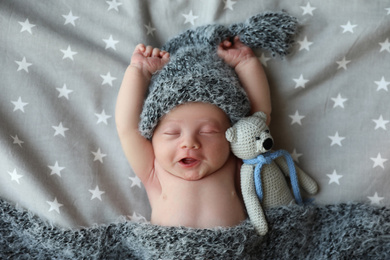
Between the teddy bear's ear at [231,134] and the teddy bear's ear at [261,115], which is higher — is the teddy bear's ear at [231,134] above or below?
below

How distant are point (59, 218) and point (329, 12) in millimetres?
1040

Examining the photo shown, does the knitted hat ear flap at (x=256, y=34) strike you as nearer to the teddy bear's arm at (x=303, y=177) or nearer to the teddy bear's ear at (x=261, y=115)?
the teddy bear's ear at (x=261, y=115)

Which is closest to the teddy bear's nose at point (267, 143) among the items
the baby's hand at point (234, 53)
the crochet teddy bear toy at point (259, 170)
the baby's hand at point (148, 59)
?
the crochet teddy bear toy at point (259, 170)

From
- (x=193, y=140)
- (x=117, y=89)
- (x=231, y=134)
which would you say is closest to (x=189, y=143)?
(x=193, y=140)

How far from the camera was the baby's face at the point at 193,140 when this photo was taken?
122cm

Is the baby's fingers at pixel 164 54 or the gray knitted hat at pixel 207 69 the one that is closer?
the gray knitted hat at pixel 207 69

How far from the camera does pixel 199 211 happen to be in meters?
1.24

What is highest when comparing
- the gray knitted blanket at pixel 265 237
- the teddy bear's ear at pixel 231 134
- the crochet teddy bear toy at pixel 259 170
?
the teddy bear's ear at pixel 231 134

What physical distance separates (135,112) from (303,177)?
0.55 meters

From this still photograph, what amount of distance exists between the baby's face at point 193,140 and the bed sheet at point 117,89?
7.6 inches

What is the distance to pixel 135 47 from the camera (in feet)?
4.57

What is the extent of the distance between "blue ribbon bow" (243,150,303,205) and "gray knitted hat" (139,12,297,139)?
0.13m

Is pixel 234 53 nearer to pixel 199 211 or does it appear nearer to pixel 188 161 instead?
pixel 188 161

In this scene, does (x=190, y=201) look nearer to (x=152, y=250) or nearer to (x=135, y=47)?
(x=152, y=250)
